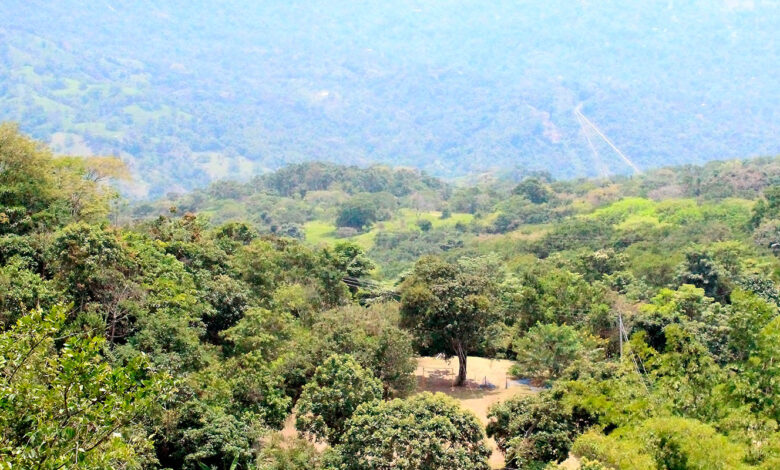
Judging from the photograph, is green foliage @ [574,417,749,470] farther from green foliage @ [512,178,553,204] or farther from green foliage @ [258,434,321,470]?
green foliage @ [512,178,553,204]

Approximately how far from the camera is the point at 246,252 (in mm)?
28094

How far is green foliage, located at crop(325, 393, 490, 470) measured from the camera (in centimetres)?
1568

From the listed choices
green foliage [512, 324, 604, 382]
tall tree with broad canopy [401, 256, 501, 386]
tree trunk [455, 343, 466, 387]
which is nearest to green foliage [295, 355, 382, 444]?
tall tree with broad canopy [401, 256, 501, 386]

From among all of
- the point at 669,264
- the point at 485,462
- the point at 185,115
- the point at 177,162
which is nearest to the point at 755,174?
the point at 669,264

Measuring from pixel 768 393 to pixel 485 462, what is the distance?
6.64m

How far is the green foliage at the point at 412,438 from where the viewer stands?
15.7 metres

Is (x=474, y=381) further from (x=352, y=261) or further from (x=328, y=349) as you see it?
(x=352, y=261)

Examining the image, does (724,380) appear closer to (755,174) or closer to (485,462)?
(485,462)

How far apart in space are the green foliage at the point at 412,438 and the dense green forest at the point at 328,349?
1.9 inches

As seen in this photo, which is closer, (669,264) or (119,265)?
(119,265)

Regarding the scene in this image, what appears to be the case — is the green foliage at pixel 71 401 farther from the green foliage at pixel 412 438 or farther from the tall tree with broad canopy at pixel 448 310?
the tall tree with broad canopy at pixel 448 310

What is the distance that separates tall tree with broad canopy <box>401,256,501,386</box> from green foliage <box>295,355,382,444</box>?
249 inches

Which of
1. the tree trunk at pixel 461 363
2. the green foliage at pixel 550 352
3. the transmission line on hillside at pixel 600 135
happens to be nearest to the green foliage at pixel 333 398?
the tree trunk at pixel 461 363

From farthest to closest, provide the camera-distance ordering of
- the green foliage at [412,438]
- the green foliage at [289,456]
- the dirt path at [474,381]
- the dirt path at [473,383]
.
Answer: the dirt path at [474,381]
the dirt path at [473,383]
the green foliage at [289,456]
the green foliage at [412,438]
